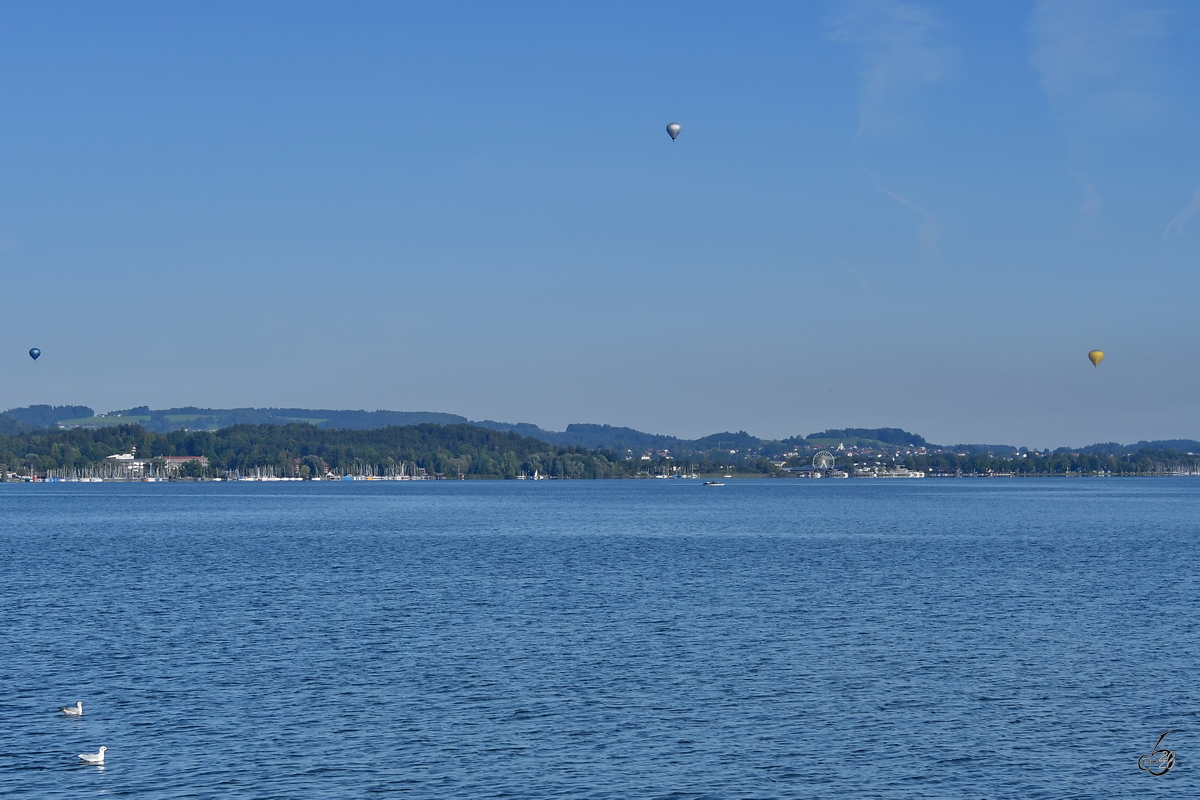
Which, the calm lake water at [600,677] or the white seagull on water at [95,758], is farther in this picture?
the white seagull on water at [95,758]

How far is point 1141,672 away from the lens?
43.0 meters

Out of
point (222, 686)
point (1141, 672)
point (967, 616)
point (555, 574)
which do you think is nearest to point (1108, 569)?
point (967, 616)

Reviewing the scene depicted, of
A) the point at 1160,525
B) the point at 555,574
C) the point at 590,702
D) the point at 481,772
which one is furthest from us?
the point at 1160,525

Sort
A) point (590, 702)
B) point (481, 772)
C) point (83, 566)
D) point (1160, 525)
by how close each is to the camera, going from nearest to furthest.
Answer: point (481, 772)
point (590, 702)
point (83, 566)
point (1160, 525)

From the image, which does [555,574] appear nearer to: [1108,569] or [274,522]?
[1108,569]

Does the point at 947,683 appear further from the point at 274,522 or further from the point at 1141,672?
the point at 274,522

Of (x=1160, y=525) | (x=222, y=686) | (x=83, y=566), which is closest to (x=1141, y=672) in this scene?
(x=222, y=686)

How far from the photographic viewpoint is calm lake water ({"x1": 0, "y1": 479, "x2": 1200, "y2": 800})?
3084 cm

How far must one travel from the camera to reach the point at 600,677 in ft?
138

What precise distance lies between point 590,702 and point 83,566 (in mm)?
56887

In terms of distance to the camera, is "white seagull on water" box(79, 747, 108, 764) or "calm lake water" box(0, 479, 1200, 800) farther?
"white seagull on water" box(79, 747, 108, 764)

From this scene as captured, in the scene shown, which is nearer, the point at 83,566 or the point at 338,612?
the point at 338,612

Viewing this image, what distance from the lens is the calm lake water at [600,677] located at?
30.8 m

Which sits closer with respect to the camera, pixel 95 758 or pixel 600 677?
pixel 95 758
